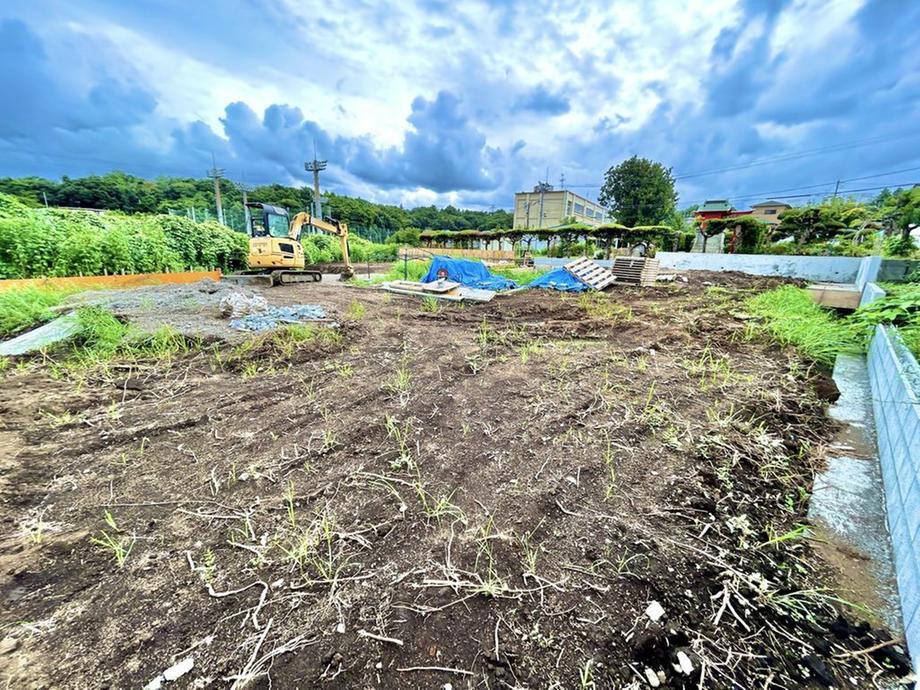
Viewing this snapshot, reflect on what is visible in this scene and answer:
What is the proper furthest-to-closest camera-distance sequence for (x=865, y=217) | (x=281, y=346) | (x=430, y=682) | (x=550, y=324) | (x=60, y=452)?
(x=865, y=217)
(x=550, y=324)
(x=281, y=346)
(x=60, y=452)
(x=430, y=682)

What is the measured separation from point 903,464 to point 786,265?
15.6 m

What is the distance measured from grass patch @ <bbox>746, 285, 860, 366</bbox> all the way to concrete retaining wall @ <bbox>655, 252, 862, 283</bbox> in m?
9.32

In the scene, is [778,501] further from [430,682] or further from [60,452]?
[60,452]

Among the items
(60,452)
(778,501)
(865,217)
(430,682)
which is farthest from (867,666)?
(865,217)

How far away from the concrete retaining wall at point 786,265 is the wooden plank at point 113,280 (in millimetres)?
19266

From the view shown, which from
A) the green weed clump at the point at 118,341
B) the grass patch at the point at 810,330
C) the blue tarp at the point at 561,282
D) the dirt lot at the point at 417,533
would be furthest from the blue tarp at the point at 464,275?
the dirt lot at the point at 417,533

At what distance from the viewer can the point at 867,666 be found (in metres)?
1.18

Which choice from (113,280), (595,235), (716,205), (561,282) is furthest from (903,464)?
(716,205)

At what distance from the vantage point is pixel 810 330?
4500 mm

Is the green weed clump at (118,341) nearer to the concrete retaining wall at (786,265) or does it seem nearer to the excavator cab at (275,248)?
the excavator cab at (275,248)

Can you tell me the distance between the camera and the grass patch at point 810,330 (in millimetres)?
4191

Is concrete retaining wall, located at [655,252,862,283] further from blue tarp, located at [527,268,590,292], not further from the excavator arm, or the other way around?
the excavator arm

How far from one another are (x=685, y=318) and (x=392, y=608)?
6.86 meters

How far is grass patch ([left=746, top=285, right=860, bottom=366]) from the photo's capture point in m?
4.19
